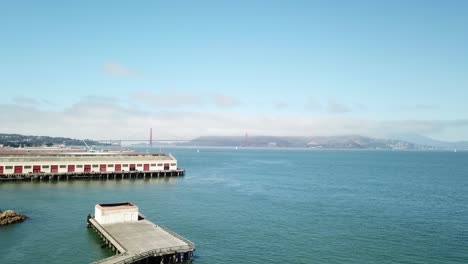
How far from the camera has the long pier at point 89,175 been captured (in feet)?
277

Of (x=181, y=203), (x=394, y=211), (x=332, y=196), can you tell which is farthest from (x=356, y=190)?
(x=181, y=203)

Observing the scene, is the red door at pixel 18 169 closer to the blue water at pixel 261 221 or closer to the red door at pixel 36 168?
the red door at pixel 36 168

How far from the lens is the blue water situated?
38.5 meters

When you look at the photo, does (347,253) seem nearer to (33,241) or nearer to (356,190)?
(33,241)

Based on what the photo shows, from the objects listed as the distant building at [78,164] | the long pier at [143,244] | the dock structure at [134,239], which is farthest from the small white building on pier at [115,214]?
the distant building at [78,164]

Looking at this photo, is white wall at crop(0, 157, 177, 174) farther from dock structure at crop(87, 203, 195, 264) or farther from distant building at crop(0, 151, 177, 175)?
dock structure at crop(87, 203, 195, 264)

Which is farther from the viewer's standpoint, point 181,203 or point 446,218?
point 181,203

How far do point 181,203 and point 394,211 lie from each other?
33.5 metres

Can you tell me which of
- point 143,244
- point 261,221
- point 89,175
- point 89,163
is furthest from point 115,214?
point 89,163

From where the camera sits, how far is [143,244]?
35.8 meters

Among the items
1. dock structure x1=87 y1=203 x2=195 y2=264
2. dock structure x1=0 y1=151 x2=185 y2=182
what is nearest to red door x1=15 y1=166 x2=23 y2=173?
dock structure x1=0 y1=151 x2=185 y2=182

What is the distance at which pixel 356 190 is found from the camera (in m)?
85.9

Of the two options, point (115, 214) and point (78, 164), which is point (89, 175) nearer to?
point (78, 164)

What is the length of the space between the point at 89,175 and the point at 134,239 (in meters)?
59.6
